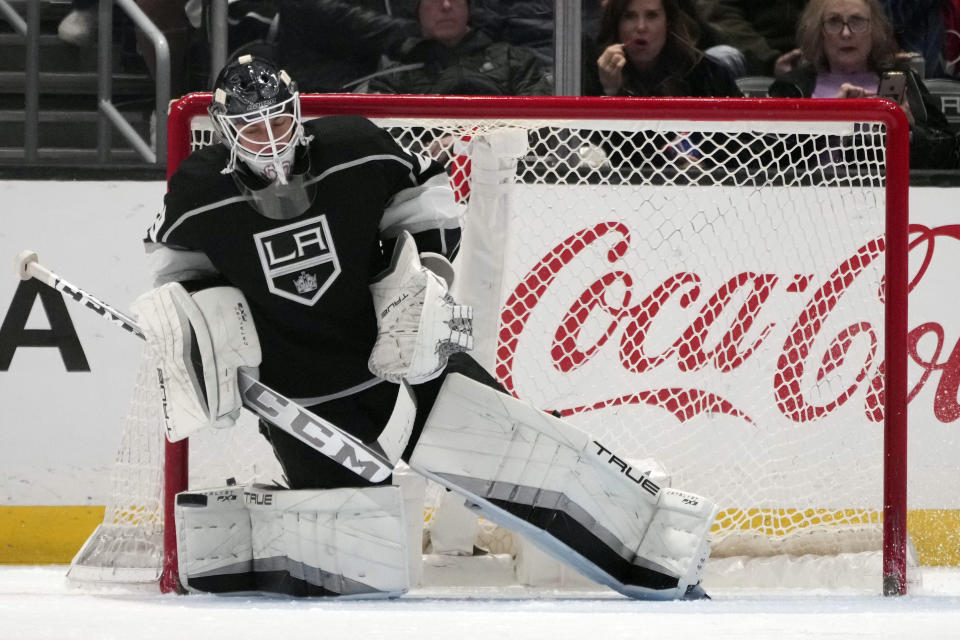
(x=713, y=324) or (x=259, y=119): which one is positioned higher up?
(x=259, y=119)

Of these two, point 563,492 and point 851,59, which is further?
point 851,59

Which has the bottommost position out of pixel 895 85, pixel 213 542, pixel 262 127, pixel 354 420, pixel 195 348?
pixel 213 542

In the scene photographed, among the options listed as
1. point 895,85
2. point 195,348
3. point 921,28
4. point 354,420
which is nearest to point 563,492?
point 354,420

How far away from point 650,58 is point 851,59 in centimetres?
51

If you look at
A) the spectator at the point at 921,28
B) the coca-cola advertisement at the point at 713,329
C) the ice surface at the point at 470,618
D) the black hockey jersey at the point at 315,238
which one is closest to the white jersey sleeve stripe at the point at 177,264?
the black hockey jersey at the point at 315,238

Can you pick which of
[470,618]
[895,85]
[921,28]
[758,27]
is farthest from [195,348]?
[921,28]

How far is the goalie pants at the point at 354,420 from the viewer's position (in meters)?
2.36

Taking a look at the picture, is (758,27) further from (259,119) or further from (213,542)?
(213,542)

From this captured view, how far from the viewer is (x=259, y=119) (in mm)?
2205

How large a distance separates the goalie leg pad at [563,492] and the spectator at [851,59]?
146 cm

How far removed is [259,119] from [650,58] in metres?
1.50

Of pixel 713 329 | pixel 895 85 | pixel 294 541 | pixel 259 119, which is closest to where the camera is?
pixel 259 119

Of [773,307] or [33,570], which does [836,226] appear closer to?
[773,307]

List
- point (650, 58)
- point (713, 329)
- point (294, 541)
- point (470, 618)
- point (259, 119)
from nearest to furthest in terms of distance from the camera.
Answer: point (470, 618) < point (259, 119) < point (294, 541) < point (713, 329) < point (650, 58)
